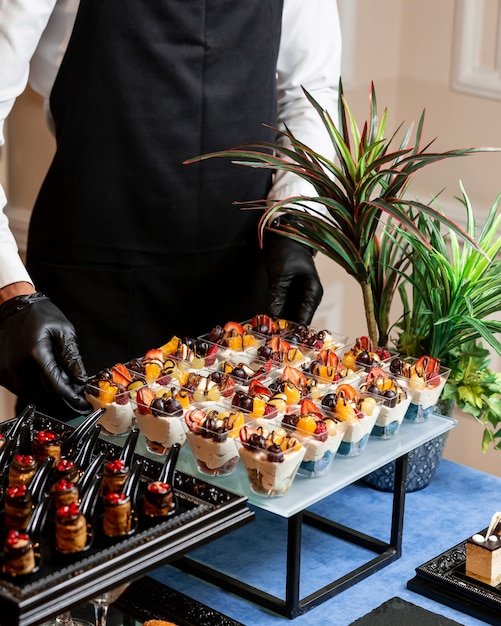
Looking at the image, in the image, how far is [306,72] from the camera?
7.82 ft

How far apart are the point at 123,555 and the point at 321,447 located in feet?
1.33

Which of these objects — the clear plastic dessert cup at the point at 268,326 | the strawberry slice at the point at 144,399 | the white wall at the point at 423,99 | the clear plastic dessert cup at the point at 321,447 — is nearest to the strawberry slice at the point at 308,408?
the clear plastic dessert cup at the point at 321,447

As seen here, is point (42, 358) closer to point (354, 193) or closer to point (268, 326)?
point (268, 326)

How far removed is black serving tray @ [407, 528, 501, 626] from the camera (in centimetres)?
153

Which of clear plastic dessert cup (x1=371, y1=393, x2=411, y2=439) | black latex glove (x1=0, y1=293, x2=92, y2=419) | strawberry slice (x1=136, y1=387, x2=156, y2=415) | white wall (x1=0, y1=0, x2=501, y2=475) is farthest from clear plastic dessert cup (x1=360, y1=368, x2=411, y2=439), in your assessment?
white wall (x1=0, y1=0, x2=501, y2=475)

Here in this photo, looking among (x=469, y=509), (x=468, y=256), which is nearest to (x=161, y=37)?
(x=468, y=256)

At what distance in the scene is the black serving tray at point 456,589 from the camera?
1532 millimetres

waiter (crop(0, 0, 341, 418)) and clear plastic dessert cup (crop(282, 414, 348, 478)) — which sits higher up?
waiter (crop(0, 0, 341, 418))

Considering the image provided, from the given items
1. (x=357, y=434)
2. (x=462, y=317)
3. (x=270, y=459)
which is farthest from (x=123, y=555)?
(x=462, y=317)

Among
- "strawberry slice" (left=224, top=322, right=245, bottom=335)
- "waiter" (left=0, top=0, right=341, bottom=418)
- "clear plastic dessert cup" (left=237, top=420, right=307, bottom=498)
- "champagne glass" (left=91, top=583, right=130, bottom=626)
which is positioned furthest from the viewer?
"waiter" (left=0, top=0, right=341, bottom=418)

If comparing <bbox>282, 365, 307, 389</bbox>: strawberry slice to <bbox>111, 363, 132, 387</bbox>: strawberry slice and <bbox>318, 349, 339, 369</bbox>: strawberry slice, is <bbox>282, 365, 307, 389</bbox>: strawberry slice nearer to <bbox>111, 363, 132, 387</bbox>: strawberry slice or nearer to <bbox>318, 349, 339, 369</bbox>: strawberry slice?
<bbox>318, 349, 339, 369</bbox>: strawberry slice

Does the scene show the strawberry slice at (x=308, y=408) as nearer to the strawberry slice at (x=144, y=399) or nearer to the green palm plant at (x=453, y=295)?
the strawberry slice at (x=144, y=399)

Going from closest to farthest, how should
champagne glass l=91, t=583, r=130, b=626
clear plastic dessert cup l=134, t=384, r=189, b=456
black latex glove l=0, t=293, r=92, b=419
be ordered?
champagne glass l=91, t=583, r=130, b=626 < clear plastic dessert cup l=134, t=384, r=189, b=456 < black latex glove l=0, t=293, r=92, b=419

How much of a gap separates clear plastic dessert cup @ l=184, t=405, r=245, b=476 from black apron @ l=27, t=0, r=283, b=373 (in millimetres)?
703
